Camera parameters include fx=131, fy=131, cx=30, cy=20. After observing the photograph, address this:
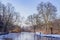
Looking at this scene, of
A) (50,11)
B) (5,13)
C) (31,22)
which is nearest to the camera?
(50,11)

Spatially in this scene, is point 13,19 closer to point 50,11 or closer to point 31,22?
point 31,22

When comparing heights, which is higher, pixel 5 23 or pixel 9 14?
pixel 9 14

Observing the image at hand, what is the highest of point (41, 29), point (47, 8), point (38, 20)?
point (47, 8)

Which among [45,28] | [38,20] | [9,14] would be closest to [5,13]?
[9,14]

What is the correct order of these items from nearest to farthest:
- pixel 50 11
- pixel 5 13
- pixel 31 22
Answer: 1. pixel 50 11
2. pixel 5 13
3. pixel 31 22

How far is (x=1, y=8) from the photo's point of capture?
54344 mm

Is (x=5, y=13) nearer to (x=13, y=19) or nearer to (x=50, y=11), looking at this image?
(x=13, y=19)

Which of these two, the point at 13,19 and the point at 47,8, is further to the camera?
the point at 13,19

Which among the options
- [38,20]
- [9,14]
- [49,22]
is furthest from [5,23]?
[49,22]

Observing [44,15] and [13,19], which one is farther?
[13,19]

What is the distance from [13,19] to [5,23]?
522cm

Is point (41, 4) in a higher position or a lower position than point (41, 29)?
higher

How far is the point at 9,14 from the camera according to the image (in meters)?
55.9

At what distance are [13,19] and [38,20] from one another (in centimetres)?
1116
